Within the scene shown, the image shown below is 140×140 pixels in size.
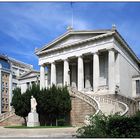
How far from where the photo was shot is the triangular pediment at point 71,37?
40181 millimetres

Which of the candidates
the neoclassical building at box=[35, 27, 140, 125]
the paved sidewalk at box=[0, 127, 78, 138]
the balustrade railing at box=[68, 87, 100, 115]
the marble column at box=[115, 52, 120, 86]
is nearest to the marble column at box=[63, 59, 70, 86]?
the neoclassical building at box=[35, 27, 140, 125]

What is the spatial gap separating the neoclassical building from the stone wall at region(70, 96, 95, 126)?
1.56m

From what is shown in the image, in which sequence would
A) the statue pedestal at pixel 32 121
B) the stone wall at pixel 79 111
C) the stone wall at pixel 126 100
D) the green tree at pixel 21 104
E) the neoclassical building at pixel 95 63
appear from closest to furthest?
the statue pedestal at pixel 32 121 < the stone wall at pixel 79 111 < the green tree at pixel 21 104 < the stone wall at pixel 126 100 < the neoclassical building at pixel 95 63

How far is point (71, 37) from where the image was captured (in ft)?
141

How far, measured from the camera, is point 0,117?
36.5 meters

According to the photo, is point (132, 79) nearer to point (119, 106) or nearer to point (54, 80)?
point (54, 80)

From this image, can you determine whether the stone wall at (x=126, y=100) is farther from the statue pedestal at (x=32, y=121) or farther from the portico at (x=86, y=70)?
the statue pedestal at (x=32, y=121)

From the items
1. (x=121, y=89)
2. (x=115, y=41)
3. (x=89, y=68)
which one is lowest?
(x=121, y=89)

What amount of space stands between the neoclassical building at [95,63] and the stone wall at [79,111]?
156cm

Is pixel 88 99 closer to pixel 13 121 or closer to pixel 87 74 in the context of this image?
pixel 13 121

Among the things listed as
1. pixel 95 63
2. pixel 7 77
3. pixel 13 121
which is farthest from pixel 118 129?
pixel 7 77

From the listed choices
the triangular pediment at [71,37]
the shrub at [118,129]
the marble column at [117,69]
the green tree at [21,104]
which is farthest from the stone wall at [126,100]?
the shrub at [118,129]

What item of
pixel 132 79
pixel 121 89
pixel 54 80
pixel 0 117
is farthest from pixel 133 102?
pixel 0 117

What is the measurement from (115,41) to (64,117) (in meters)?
12.8
